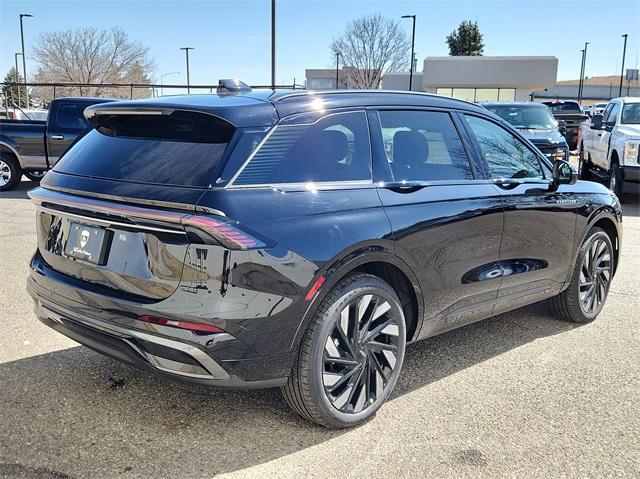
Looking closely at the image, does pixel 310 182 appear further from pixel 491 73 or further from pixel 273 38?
pixel 491 73

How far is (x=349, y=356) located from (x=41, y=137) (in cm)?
1089

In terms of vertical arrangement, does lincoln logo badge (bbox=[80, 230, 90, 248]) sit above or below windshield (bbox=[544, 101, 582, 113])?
below

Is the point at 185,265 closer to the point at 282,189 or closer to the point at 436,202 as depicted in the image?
the point at 282,189

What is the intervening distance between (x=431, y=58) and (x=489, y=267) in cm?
4972

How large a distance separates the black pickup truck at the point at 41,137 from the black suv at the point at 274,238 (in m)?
9.53

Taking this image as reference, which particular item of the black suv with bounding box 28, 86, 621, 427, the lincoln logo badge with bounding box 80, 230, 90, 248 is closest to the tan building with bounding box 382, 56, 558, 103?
the black suv with bounding box 28, 86, 621, 427

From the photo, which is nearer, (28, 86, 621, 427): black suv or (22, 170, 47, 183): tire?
(28, 86, 621, 427): black suv

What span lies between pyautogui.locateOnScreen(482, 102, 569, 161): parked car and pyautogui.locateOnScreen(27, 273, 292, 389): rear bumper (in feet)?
36.3

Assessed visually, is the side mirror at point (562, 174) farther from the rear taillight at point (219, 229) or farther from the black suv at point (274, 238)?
the rear taillight at point (219, 229)

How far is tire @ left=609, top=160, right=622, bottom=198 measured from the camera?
36.1ft

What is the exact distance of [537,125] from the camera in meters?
13.5

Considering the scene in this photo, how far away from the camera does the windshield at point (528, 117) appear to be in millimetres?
13452

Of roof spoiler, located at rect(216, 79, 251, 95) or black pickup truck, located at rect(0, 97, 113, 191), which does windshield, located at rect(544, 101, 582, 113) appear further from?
roof spoiler, located at rect(216, 79, 251, 95)

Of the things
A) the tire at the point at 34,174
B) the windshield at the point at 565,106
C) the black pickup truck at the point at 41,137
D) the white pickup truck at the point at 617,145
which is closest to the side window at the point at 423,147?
the white pickup truck at the point at 617,145
